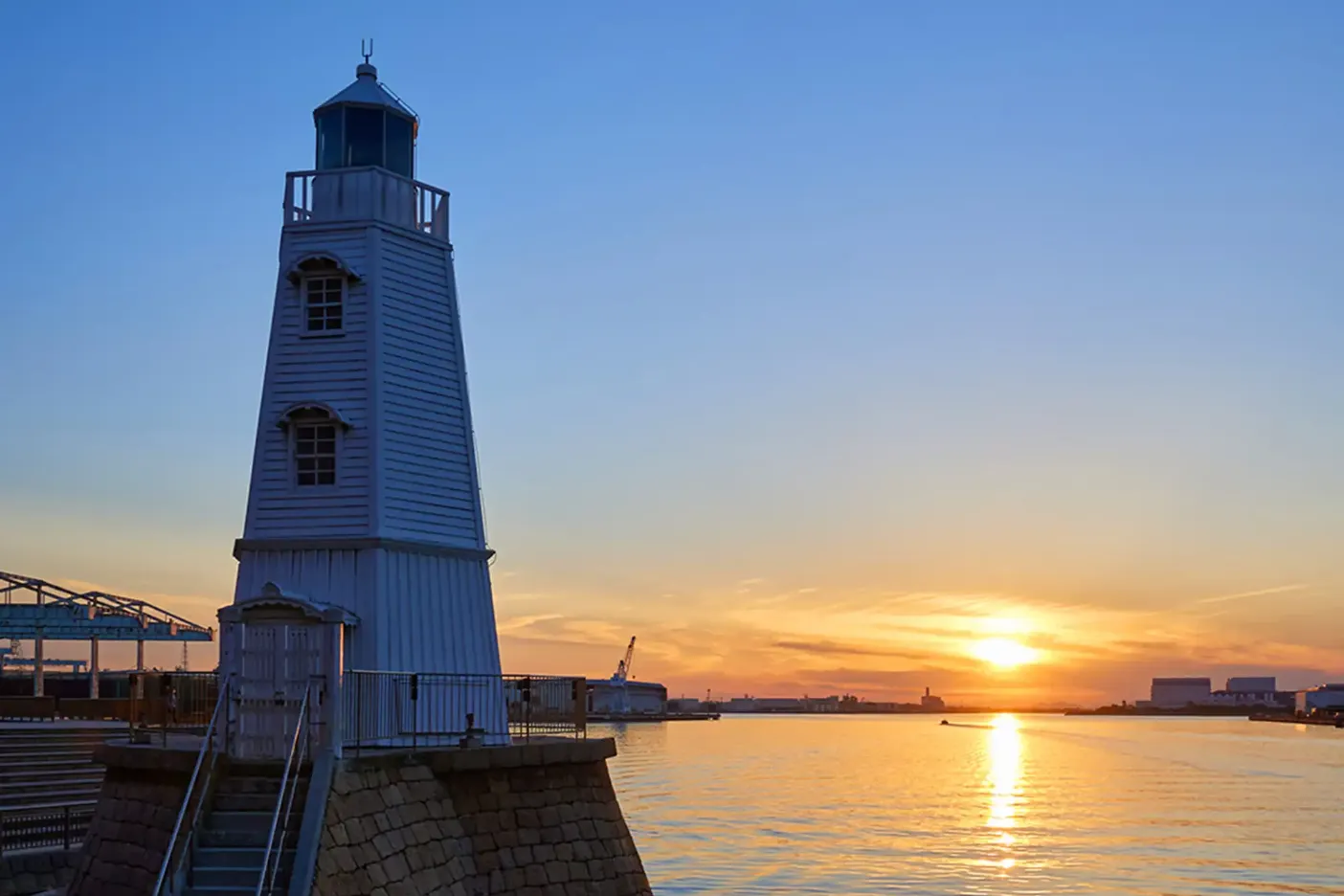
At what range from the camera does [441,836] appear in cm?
2325

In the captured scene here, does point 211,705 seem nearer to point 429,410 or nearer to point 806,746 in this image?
point 429,410

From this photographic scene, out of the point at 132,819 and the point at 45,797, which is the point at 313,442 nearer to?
the point at 132,819

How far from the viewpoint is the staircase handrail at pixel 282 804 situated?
2011 cm

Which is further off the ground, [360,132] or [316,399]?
[360,132]

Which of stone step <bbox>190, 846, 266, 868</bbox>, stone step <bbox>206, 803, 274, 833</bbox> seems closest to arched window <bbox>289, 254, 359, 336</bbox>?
stone step <bbox>206, 803, 274, 833</bbox>

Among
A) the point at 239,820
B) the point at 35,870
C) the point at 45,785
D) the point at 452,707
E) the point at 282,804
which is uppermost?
the point at 452,707

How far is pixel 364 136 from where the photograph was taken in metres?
30.2

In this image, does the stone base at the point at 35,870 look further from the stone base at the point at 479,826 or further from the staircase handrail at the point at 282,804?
the stone base at the point at 479,826

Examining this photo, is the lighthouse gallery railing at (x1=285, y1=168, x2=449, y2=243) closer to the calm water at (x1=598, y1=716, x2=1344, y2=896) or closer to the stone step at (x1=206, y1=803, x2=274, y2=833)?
the stone step at (x1=206, y1=803, x2=274, y2=833)

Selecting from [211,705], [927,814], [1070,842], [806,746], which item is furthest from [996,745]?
[211,705]

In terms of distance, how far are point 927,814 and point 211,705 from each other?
2028 inches

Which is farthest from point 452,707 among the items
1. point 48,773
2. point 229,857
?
point 48,773

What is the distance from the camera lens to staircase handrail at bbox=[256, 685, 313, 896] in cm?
2011

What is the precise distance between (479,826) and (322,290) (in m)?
11.3
